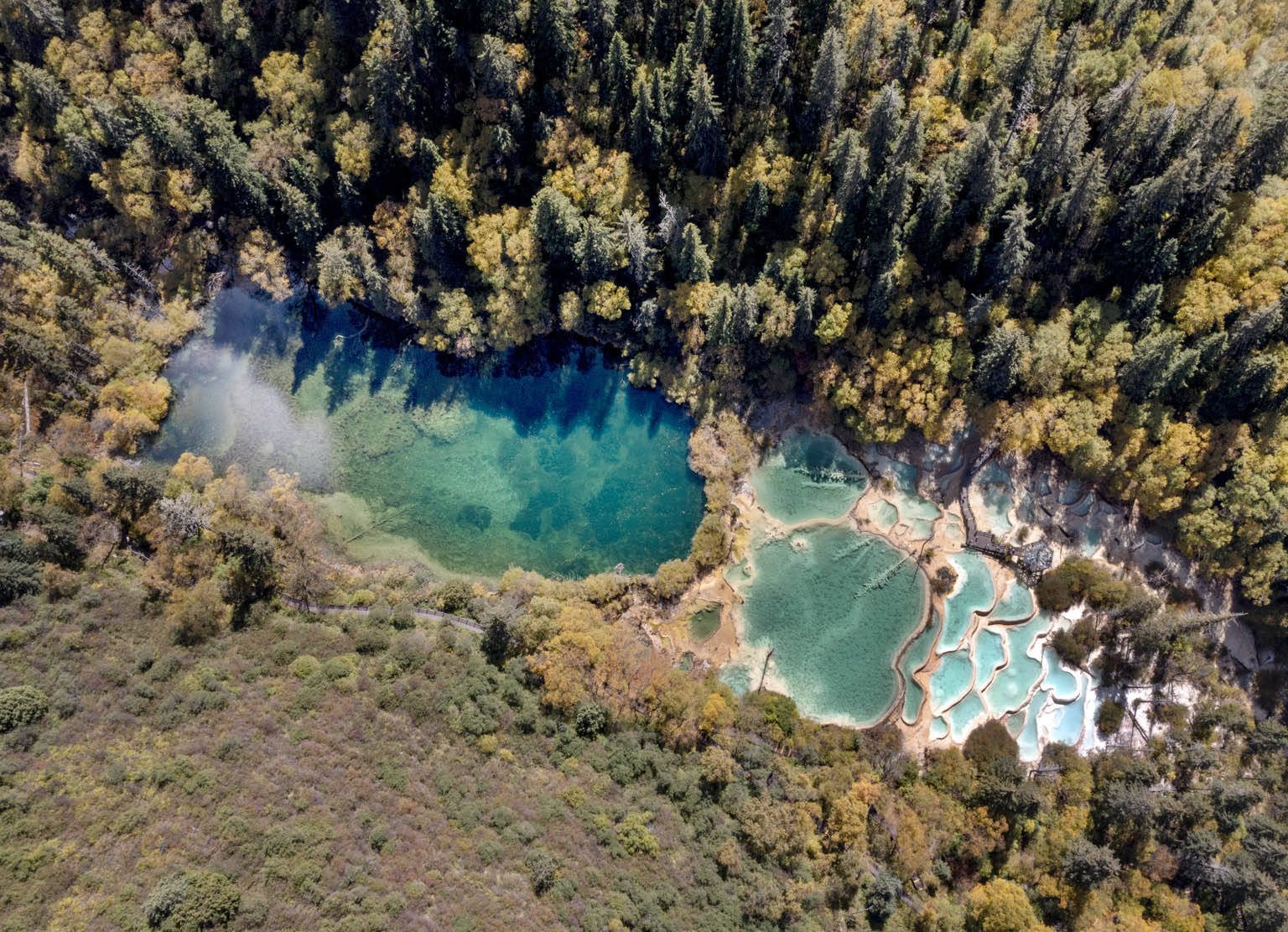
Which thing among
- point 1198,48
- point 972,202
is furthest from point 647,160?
point 1198,48

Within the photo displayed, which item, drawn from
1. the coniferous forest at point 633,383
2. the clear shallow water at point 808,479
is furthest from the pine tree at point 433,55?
the clear shallow water at point 808,479

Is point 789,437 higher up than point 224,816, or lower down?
higher up

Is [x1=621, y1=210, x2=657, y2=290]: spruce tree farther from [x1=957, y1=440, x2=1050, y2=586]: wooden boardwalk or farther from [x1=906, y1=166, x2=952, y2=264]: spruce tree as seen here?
[x1=957, y1=440, x2=1050, y2=586]: wooden boardwalk

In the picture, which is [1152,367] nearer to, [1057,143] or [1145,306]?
[1145,306]

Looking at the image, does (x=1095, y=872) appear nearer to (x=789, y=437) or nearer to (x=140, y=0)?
(x=789, y=437)

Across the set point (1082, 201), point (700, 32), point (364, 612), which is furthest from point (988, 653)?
point (700, 32)

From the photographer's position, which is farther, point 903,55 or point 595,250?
point 595,250
